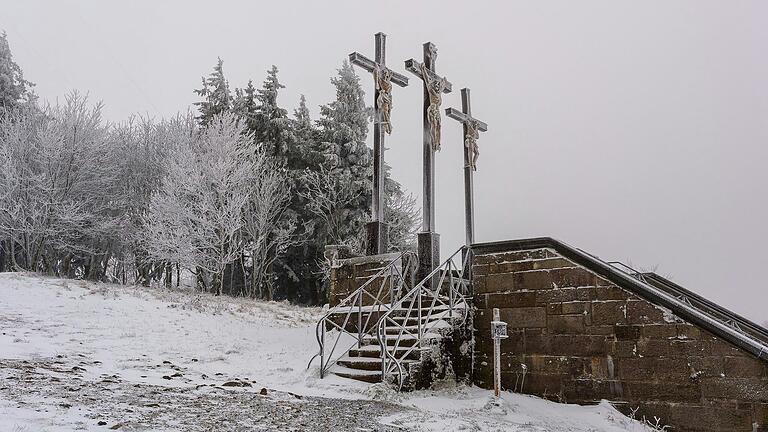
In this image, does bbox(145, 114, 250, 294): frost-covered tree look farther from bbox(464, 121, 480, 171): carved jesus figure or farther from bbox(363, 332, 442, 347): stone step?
bbox(363, 332, 442, 347): stone step

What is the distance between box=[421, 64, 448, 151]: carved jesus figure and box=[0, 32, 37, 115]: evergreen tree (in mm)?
23489

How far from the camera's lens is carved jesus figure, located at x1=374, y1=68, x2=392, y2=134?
11539 millimetres

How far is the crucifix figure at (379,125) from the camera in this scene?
36.7 feet

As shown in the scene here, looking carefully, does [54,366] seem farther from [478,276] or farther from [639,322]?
[639,322]

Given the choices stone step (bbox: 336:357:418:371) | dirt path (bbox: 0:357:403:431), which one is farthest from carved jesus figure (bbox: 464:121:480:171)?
dirt path (bbox: 0:357:403:431)

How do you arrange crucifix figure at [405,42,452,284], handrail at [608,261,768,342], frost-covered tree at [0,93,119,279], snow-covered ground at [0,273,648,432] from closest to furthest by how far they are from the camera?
snow-covered ground at [0,273,648,432], handrail at [608,261,768,342], crucifix figure at [405,42,452,284], frost-covered tree at [0,93,119,279]

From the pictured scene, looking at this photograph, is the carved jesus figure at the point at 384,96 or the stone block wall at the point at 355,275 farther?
the carved jesus figure at the point at 384,96

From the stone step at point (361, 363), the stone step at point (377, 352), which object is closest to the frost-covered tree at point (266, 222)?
the stone step at point (377, 352)

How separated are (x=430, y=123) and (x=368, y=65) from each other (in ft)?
6.02

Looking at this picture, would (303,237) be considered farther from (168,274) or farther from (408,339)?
(408,339)

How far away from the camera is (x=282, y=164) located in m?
28.2

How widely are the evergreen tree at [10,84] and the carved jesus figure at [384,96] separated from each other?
23.1 meters

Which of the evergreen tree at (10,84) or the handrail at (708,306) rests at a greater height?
the evergreen tree at (10,84)

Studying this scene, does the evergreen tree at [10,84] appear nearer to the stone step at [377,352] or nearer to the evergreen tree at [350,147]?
the evergreen tree at [350,147]
